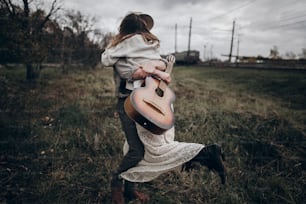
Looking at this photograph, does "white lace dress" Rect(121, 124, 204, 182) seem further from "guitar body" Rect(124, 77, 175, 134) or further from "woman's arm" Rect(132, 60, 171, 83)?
"woman's arm" Rect(132, 60, 171, 83)

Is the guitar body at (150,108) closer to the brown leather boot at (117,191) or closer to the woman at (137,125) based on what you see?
the woman at (137,125)

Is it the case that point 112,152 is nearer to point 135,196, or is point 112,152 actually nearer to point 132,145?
point 135,196

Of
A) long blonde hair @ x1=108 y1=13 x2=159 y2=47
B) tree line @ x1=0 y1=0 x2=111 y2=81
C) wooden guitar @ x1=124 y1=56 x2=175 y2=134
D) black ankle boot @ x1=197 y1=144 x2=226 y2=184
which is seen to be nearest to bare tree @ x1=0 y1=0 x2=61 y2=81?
tree line @ x1=0 y1=0 x2=111 y2=81

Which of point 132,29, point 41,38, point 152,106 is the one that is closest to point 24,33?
point 41,38

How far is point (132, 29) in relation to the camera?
1.62m

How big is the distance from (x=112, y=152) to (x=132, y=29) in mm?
1717

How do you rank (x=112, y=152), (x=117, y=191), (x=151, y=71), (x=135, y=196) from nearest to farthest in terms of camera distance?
1. (x=151, y=71)
2. (x=117, y=191)
3. (x=135, y=196)
4. (x=112, y=152)

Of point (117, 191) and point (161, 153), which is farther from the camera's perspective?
point (117, 191)

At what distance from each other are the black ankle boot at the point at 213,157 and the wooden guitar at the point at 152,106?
1.38 feet

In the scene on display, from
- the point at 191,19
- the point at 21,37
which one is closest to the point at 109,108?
the point at 21,37

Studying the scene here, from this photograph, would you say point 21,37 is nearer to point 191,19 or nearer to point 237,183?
point 237,183

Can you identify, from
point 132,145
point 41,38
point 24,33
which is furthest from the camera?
point 41,38

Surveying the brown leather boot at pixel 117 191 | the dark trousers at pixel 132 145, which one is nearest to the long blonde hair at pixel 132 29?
the dark trousers at pixel 132 145

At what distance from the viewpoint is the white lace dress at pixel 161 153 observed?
1603mm
